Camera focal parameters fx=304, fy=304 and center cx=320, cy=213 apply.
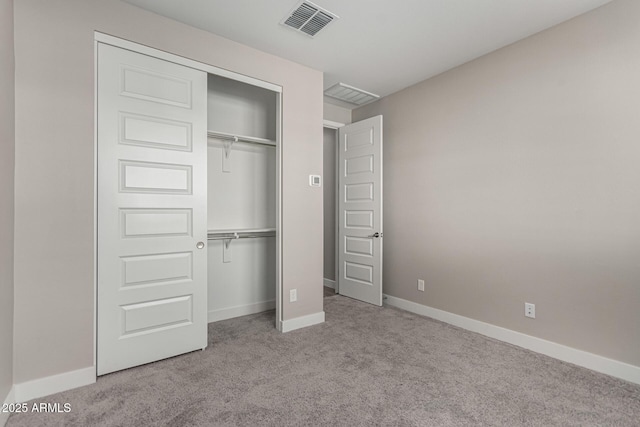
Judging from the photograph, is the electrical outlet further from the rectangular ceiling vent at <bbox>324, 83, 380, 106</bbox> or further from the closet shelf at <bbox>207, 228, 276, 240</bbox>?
the rectangular ceiling vent at <bbox>324, 83, 380, 106</bbox>

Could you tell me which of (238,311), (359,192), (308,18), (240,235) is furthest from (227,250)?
(308,18)

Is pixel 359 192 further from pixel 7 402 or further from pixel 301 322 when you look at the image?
pixel 7 402

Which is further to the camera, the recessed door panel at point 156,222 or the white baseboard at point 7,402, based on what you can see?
the recessed door panel at point 156,222

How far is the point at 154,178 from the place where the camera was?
236cm

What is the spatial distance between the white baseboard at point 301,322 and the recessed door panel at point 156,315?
900 millimetres

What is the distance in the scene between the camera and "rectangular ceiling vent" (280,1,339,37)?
229 cm

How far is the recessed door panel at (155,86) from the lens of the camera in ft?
7.39

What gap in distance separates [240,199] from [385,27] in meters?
2.24

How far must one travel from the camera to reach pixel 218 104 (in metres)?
3.36

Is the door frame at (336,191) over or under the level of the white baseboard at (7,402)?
over

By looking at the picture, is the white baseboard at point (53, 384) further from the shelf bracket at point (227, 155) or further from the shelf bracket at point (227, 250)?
the shelf bracket at point (227, 155)

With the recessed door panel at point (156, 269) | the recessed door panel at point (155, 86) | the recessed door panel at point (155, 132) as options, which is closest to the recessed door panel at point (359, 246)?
the recessed door panel at point (156, 269)

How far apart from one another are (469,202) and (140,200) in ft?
9.89

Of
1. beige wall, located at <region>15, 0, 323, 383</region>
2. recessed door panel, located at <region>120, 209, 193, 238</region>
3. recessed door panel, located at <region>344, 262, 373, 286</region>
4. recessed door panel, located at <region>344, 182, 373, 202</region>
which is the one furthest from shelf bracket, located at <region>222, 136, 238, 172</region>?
recessed door panel, located at <region>344, 262, 373, 286</region>
